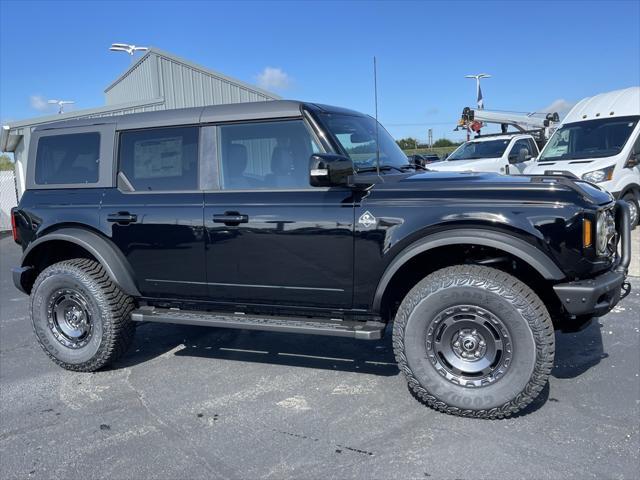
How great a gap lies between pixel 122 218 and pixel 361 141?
191cm

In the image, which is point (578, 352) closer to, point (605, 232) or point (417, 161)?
point (605, 232)

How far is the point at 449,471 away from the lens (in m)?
2.83

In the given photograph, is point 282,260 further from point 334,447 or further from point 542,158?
point 542,158

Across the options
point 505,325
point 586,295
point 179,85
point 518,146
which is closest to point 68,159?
point 505,325

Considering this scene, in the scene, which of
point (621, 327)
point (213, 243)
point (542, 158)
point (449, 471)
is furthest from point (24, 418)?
point (542, 158)

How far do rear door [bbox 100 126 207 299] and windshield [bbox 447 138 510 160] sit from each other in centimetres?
1084

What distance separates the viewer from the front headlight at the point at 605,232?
3227mm

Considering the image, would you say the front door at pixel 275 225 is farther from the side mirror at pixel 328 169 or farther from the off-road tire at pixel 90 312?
the off-road tire at pixel 90 312

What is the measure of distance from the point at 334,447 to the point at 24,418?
6.94ft

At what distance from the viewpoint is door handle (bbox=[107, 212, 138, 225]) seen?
4.16 meters

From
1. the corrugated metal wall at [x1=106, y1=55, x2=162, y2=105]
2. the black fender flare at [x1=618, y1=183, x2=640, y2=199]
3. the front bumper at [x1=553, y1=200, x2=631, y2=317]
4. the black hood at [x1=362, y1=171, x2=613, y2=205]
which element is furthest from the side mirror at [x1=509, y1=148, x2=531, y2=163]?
the corrugated metal wall at [x1=106, y1=55, x2=162, y2=105]

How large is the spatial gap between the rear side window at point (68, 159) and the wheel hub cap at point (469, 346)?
2938 millimetres

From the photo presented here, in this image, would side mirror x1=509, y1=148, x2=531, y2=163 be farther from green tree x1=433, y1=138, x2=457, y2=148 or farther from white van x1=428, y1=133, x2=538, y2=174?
green tree x1=433, y1=138, x2=457, y2=148

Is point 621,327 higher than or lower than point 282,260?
lower
